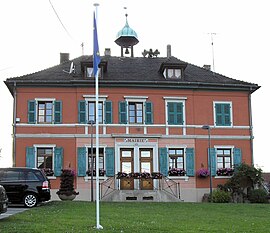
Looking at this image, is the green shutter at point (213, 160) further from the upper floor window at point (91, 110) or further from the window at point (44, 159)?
the window at point (44, 159)

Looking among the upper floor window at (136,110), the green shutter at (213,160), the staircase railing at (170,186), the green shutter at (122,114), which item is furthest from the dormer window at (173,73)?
the staircase railing at (170,186)

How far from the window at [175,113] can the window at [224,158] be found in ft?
10.6

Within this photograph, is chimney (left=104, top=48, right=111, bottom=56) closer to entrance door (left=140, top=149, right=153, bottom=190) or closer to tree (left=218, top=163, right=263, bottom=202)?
entrance door (left=140, top=149, right=153, bottom=190)

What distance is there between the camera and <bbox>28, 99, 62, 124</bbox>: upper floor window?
32281 mm

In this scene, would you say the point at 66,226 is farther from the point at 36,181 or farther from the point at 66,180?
the point at 66,180

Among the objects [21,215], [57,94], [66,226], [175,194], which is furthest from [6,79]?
[66,226]

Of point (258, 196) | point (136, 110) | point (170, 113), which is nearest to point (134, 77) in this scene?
point (136, 110)

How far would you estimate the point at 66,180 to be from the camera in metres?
27.3

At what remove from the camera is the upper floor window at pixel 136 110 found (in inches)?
1302

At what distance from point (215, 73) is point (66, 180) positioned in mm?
14481

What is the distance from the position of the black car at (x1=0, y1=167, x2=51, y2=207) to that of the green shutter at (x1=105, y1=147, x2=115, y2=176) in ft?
35.6

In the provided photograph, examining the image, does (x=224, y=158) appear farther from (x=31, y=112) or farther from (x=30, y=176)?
(x=30, y=176)

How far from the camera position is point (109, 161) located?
106ft

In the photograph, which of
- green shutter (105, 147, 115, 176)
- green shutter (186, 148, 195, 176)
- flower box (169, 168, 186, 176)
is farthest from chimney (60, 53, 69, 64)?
flower box (169, 168, 186, 176)
